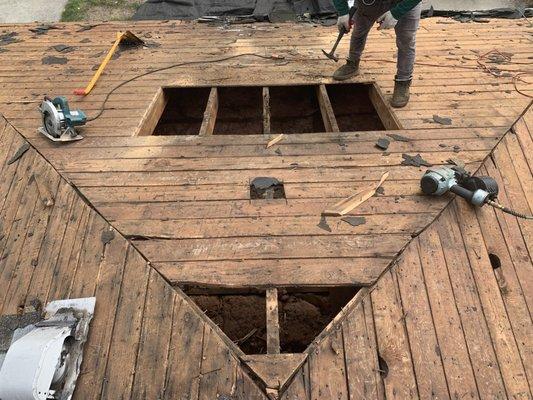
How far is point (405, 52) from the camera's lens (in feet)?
10.6

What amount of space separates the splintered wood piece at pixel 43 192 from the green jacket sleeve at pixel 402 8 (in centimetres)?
277

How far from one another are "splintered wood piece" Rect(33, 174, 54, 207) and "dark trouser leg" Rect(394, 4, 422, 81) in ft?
9.17

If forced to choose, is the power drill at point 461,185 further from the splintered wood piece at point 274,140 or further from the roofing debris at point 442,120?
the splintered wood piece at point 274,140

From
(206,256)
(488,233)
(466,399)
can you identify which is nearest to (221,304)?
(206,256)

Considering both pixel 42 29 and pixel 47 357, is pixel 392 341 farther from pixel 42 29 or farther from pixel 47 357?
pixel 42 29

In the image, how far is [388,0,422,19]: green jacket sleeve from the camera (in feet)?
9.43

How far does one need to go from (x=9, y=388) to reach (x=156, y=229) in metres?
1.03

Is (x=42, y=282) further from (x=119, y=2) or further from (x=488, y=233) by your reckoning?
(x=119, y=2)

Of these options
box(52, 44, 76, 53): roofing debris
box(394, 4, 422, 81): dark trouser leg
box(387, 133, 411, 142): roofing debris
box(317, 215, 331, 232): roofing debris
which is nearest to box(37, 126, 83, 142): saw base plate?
box(52, 44, 76, 53): roofing debris

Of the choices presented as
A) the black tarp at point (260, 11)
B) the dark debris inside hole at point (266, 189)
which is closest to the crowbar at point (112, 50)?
the black tarp at point (260, 11)

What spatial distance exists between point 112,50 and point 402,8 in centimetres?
288

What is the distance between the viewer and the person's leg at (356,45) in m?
3.44

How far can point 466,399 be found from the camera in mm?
1705

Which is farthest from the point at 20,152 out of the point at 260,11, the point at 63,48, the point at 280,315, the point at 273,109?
the point at 260,11
